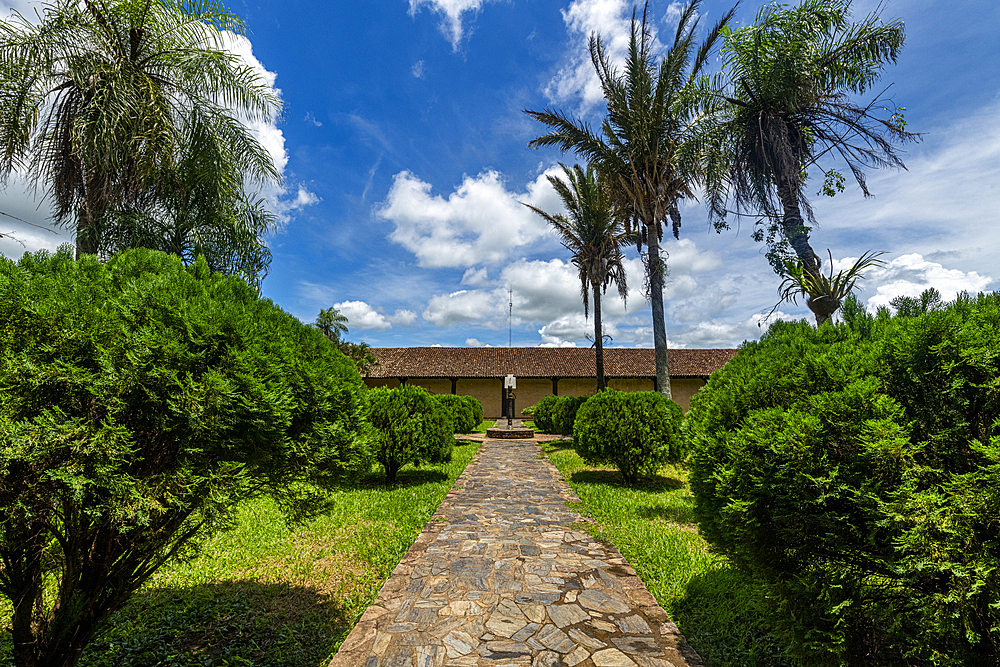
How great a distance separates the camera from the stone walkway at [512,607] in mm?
2672

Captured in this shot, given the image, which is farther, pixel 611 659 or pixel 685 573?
pixel 685 573

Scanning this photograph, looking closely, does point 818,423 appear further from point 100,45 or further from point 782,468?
point 100,45

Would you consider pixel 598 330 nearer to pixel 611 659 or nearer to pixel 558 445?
pixel 558 445

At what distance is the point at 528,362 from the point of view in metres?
25.7

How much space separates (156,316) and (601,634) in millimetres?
3318

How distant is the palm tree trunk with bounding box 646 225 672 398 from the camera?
9740 millimetres

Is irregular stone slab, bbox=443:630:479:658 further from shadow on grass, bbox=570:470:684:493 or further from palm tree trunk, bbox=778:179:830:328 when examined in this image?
palm tree trunk, bbox=778:179:830:328

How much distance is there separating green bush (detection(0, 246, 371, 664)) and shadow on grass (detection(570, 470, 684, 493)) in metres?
6.72

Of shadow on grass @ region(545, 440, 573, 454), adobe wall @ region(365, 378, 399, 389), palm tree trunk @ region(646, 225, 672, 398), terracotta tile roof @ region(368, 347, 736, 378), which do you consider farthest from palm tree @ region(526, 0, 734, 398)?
adobe wall @ region(365, 378, 399, 389)

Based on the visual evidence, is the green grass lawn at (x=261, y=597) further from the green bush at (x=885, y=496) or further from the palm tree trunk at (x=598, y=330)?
the palm tree trunk at (x=598, y=330)

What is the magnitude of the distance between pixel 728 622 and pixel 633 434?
4.42m

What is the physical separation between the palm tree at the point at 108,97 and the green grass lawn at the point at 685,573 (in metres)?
8.78

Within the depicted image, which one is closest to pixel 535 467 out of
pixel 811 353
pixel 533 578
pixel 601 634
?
pixel 533 578

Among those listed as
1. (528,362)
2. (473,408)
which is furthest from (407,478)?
(528,362)
